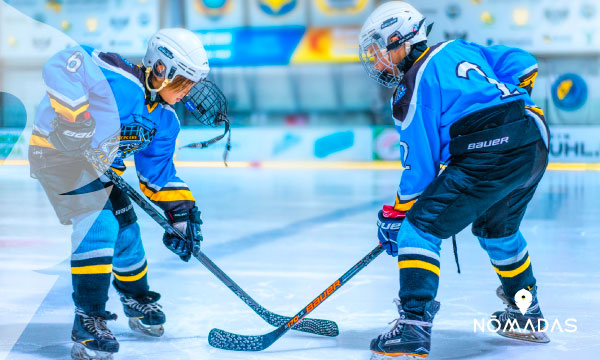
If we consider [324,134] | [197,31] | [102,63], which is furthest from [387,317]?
[197,31]

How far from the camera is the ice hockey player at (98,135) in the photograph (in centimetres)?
192

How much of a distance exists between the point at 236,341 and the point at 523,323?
0.84 meters

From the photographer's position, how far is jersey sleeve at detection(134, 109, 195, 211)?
2236mm

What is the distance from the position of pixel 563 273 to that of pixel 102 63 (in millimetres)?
1947

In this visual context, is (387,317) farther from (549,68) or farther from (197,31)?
(197,31)

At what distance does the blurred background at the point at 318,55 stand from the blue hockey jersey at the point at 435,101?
655 cm

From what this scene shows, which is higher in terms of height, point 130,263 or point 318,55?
point 318,55

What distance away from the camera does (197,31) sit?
10.2 m

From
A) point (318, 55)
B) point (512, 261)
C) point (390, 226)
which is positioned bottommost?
point (512, 261)

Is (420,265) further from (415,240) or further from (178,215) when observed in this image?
(178,215)

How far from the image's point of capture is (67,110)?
1.87m

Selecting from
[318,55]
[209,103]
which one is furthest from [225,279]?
[318,55]

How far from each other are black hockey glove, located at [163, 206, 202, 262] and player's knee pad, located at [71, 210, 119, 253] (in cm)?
26

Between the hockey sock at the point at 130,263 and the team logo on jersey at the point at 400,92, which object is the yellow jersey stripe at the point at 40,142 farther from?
the team logo on jersey at the point at 400,92
